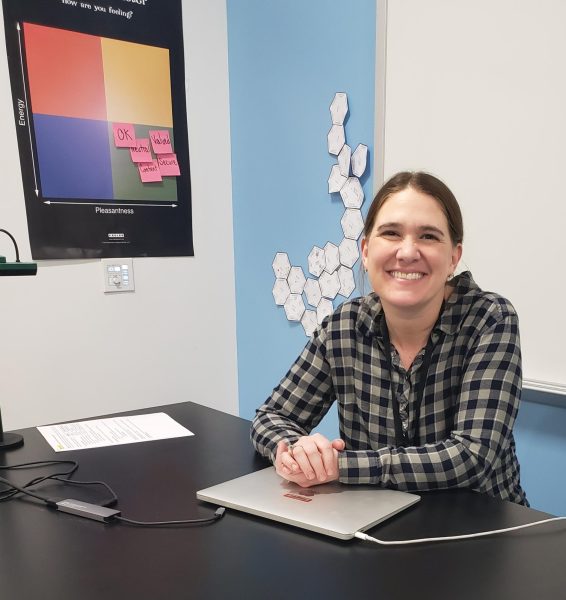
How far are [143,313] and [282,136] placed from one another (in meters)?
0.89

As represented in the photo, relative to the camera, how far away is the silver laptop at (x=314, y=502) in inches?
32.2

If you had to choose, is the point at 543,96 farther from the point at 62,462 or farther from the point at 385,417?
the point at 62,462

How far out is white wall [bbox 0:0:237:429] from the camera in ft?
7.00

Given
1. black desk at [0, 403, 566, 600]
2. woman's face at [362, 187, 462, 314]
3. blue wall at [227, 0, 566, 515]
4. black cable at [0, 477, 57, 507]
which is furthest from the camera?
blue wall at [227, 0, 566, 515]

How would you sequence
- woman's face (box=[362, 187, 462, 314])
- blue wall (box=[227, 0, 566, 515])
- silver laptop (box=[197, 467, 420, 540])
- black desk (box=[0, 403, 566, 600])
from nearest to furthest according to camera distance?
black desk (box=[0, 403, 566, 600]), silver laptop (box=[197, 467, 420, 540]), woman's face (box=[362, 187, 462, 314]), blue wall (box=[227, 0, 566, 515])

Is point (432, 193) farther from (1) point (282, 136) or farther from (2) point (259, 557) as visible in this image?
(1) point (282, 136)

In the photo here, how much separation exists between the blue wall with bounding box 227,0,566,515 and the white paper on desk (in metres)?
1.04

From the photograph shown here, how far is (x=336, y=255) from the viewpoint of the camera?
221 centimetres

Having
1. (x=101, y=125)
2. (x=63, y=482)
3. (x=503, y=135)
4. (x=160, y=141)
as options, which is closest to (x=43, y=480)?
(x=63, y=482)

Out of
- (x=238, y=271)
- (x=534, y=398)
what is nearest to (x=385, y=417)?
(x=534, y=398)

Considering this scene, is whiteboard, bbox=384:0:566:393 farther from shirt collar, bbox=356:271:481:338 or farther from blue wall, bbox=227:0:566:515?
shirt collar, bbox=356:271:481:338

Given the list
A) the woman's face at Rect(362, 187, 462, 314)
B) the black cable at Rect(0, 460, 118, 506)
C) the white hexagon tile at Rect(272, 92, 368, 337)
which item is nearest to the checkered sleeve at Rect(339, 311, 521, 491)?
the woman's face at Rect(362, 187, 462, 314)

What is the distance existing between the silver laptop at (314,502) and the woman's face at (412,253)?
1.30 feet

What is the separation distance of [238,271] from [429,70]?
1.23 metres
